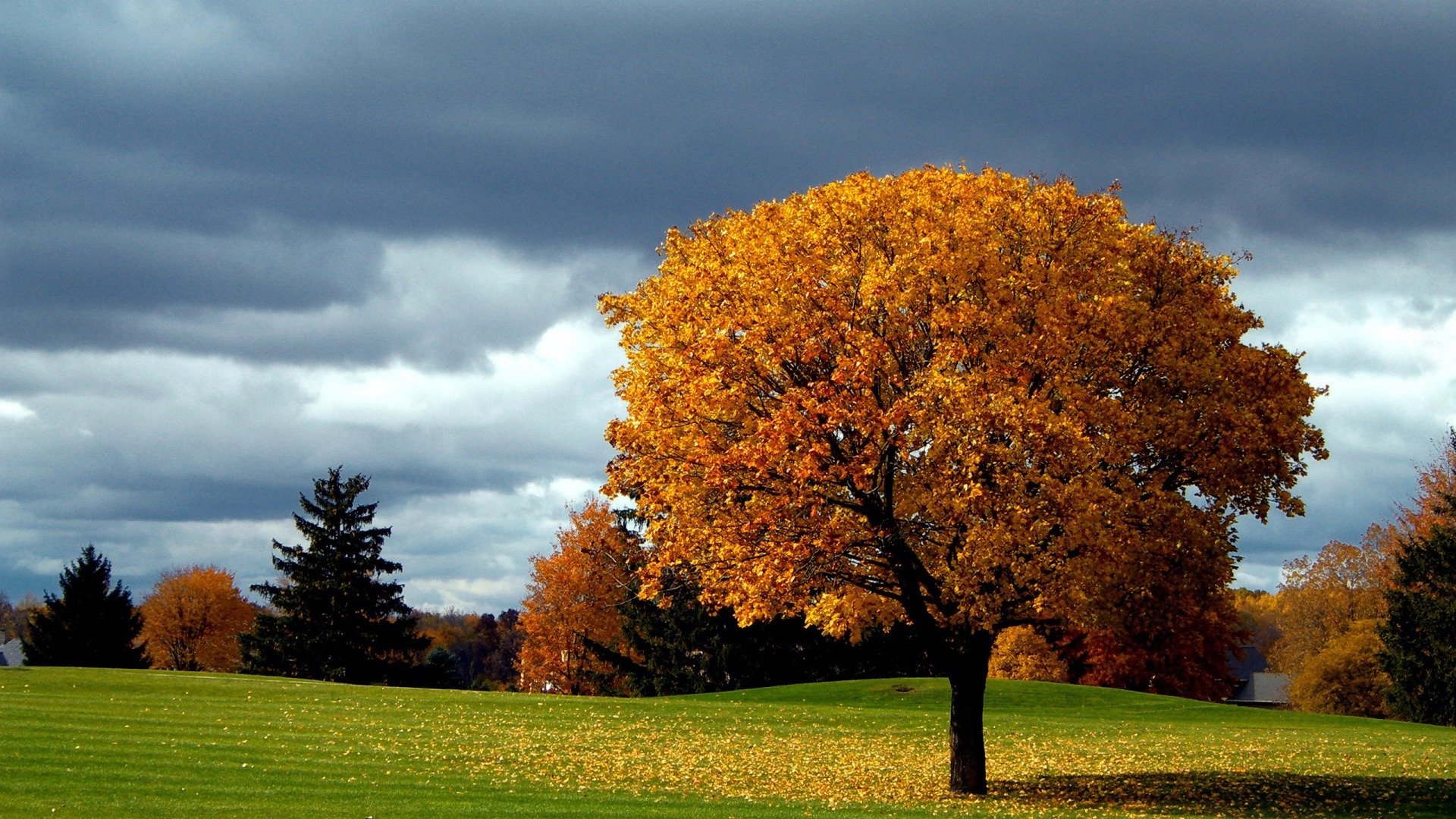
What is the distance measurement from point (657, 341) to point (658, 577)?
4.72 m

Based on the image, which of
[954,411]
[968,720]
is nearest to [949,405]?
[954,411]

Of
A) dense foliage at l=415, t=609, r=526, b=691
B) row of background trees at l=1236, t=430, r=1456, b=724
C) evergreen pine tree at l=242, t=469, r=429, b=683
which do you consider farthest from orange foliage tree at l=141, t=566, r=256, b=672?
row of background trees at l=1236, t=430, r=1456, b=724

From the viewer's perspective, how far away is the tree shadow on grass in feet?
77.0

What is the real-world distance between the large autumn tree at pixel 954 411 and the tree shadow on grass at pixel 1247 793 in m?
4.12

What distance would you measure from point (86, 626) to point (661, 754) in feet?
172

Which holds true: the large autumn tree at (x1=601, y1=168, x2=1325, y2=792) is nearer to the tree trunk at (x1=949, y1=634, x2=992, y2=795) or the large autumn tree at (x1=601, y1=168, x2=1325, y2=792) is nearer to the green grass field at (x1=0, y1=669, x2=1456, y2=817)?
the tree trunk at (x1=949, y1=634, x2=992, y2=795)

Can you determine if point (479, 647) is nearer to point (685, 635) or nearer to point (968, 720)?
point (685, 635)

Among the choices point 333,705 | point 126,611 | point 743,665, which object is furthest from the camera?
point 126,611

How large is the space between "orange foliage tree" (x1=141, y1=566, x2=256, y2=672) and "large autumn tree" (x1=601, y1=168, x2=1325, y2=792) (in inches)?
3350

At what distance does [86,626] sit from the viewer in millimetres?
68562

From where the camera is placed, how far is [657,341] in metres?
23.9

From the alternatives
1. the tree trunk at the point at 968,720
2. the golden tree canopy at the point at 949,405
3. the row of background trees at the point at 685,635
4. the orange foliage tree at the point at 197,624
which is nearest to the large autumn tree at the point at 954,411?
the golden tree canopy at the point at 949,405

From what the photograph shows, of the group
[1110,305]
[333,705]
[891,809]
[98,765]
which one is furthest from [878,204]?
[333,705]

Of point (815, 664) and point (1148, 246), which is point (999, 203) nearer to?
point (1148, 246)
